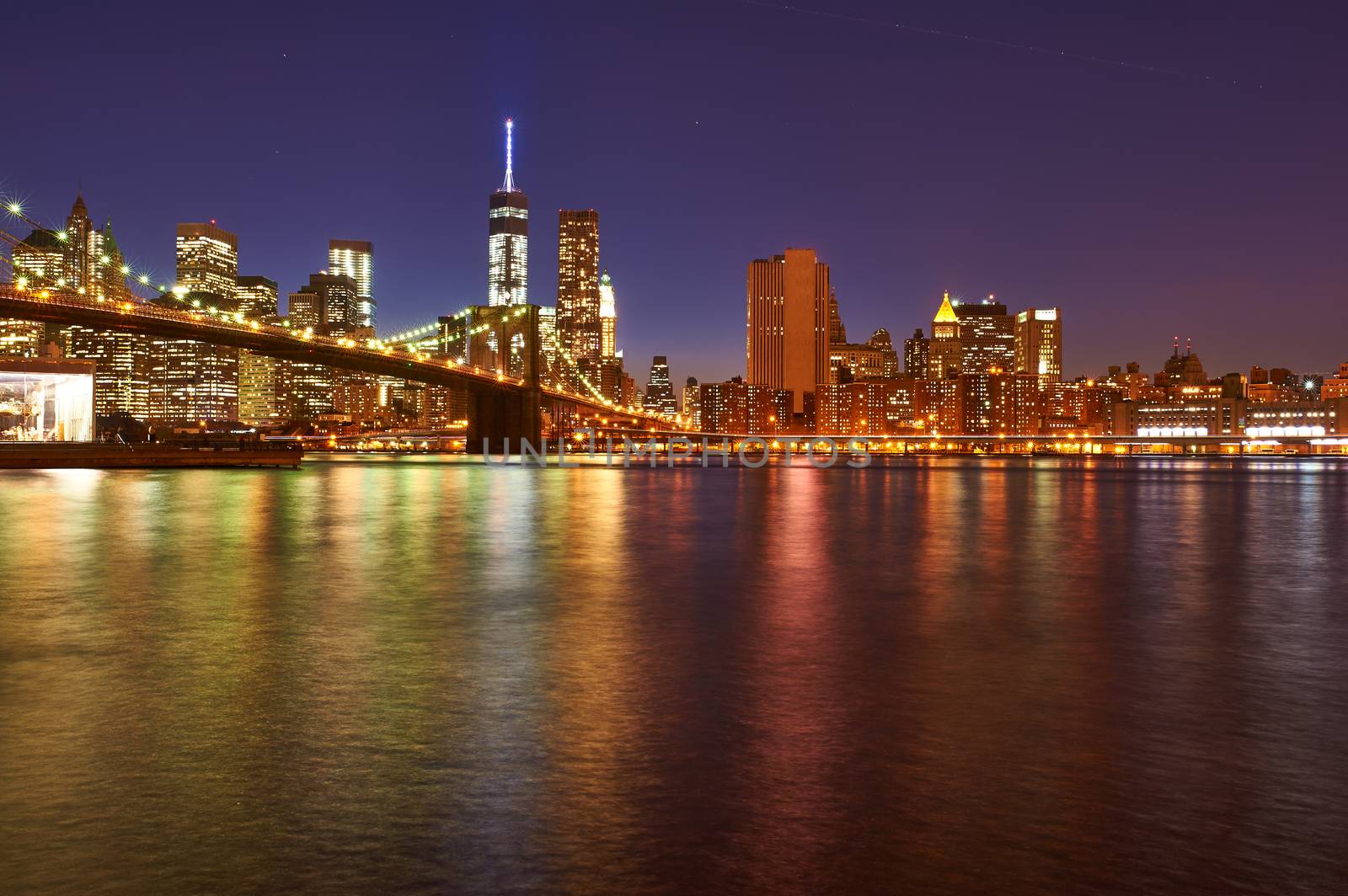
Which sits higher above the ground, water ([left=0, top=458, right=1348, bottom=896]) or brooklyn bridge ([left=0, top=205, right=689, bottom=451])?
brooklyn bridge ([left=0, top=205, right=689, bottom=451])

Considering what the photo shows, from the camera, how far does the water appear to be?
418 centimetres

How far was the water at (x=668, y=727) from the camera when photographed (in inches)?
165

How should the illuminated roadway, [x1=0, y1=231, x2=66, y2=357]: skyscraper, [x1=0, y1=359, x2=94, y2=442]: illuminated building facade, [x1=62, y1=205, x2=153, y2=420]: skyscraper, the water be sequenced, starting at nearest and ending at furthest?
the water, the illuminated roadway, [x1=0, y1=231, x2=66, y2=357]: skyscraper, [x1=0, y1=359, x2=94, y2=442]: illuminated building facade, [x1=62, y1=205, x2=153, y2=420]: skyscraper

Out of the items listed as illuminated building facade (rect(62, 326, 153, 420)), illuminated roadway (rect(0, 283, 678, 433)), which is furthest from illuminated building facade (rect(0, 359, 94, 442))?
illuminated building facade (rect(62, 326, 153, 420))

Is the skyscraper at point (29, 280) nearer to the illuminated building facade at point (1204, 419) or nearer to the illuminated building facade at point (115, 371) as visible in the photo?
the illuminated building facade at point (115, 371)

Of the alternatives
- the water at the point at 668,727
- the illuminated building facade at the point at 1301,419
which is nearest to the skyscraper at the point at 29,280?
the water at the point at 668,727

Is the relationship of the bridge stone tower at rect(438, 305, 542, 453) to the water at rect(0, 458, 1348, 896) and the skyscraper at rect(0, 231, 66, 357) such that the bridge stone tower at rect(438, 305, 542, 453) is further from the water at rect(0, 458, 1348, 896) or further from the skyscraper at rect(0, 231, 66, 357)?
the water at rect(0, 458, 1348, 896)

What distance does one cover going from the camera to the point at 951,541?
782 inches

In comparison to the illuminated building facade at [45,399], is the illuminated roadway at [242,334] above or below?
above

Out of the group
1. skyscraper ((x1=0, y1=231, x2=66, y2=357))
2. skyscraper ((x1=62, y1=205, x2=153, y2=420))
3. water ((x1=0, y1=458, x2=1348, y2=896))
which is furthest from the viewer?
skyscraper ((x1=62, y1=205, x2=153, y2=420))

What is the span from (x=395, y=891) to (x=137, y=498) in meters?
31.5

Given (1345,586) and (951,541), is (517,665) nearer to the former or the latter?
(1345,586)

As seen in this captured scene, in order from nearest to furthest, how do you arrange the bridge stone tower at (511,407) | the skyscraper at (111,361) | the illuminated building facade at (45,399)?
the illuminated building facade at (45,399), the bridge stone tower at (511,407), the skyscraper at (111,361)

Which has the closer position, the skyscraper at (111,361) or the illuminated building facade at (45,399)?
the illuminated building facade at (45,399)
